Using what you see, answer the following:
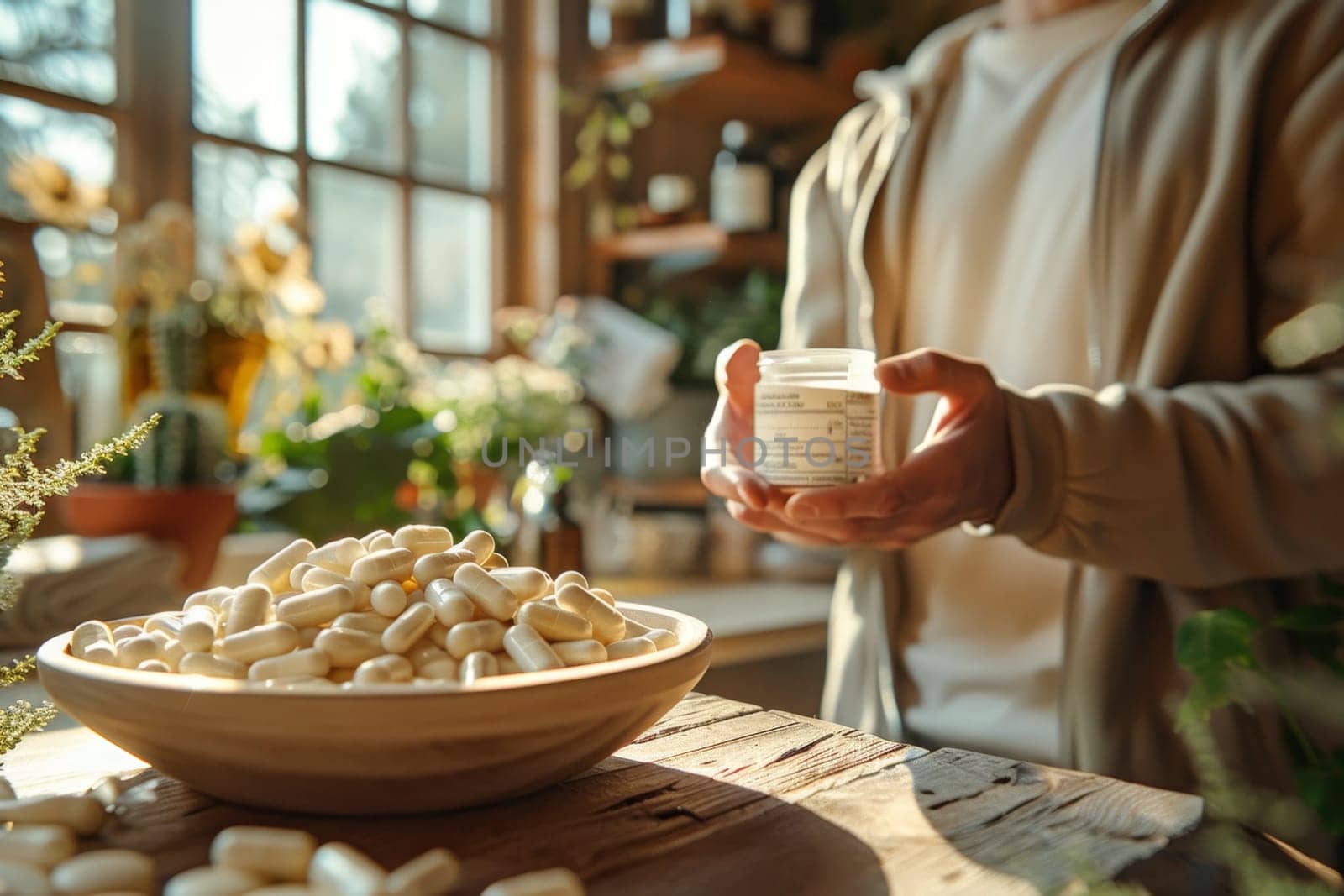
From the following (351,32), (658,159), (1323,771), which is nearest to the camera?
(1323,771)

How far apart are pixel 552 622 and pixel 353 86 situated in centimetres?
169

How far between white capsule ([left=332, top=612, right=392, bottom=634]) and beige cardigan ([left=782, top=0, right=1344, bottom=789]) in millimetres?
523

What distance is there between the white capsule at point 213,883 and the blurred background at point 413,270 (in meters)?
0.76

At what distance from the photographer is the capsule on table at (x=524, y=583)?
507 millimetres

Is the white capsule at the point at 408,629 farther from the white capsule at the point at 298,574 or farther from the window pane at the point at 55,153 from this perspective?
the window pane at the point at 55,153

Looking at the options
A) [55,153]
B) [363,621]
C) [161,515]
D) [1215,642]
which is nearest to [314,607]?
[363,621]

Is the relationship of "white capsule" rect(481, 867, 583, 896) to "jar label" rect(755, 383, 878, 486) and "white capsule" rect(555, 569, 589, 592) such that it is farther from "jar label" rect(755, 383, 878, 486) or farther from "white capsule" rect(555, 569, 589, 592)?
"jar label" rect(755, 383, 878, 486)

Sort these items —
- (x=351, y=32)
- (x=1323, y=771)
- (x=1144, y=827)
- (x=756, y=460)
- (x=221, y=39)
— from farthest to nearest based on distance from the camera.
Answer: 1. (x=351, y=32)
2. (x=221, y=39)
3. (x=756, y=460)
4. (x=1323, y=771)
5. (x=1144, y=827)

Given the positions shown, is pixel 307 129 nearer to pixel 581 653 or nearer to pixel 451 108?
pixel 451 108

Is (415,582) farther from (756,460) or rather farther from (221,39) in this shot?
(221,39)

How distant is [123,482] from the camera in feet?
4.36

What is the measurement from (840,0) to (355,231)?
3.77ft

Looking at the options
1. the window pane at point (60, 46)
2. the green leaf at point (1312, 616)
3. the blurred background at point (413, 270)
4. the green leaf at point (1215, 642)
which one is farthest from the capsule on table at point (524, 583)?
the window pane at point (60, 46)

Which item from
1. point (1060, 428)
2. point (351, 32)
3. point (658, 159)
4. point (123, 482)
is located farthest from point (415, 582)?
point (658, 159)
